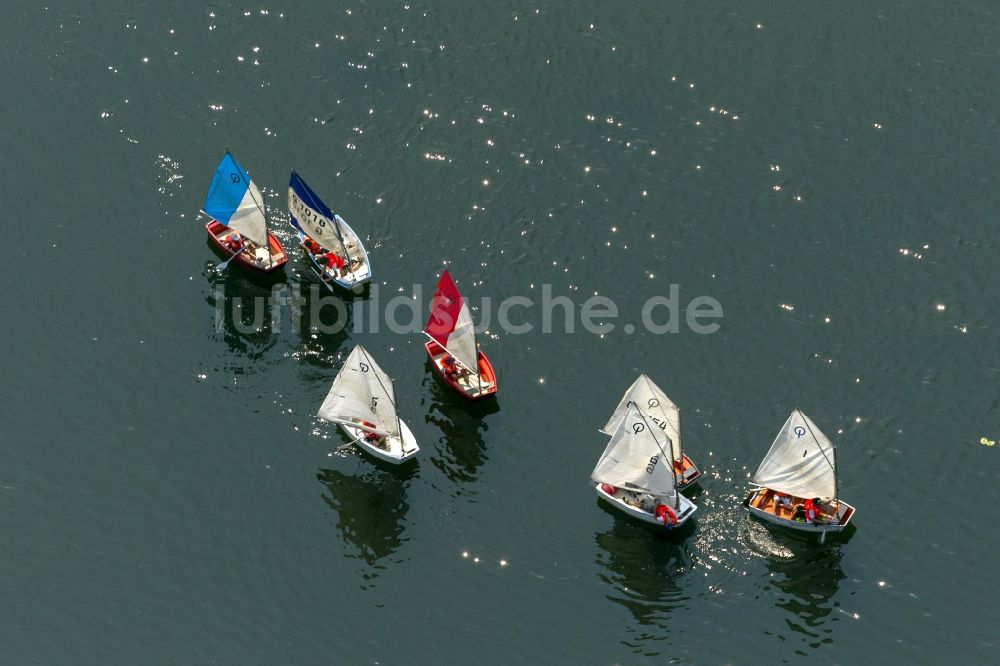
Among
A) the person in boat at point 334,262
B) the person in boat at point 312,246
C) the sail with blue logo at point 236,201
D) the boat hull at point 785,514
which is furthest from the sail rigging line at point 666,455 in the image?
the sail with blue logo at point 236,201

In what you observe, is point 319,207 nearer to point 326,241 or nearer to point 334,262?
point 326,241

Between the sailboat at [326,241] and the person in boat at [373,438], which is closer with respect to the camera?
the person in boat at [373,438]

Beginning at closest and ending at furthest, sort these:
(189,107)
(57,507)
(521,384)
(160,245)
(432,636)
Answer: (432,636)
(57,507)
(521,384)
(160,245)
(189,107)

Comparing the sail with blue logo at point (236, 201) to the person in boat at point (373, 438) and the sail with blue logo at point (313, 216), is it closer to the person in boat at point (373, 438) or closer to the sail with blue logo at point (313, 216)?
the sail with blue logo at point (313, 216)

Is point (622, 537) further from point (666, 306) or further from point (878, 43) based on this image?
point (878, 43)

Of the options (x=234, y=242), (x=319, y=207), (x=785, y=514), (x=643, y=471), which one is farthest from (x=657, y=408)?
(x=234, y=242)

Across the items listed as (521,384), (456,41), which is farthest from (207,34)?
(521,384)
